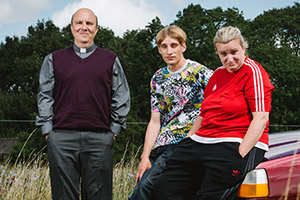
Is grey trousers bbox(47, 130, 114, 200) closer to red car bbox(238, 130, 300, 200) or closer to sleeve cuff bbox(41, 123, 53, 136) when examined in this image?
sleeve cuff bbox(41, 123, 53, 136)

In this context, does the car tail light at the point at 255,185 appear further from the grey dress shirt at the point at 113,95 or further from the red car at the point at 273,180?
the grey dress shirt at the point at 113,95

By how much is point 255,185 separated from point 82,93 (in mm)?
1548

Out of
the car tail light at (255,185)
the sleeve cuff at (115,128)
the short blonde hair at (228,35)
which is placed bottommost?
the car tail light at (255,185)

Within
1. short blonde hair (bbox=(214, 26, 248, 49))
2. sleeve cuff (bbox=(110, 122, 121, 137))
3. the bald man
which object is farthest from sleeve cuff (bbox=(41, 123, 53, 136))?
short blonde hair (bbox=(214, 26, 248, 49))

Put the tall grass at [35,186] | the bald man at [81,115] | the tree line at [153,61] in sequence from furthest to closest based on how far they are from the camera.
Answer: the tree line at [153,61], the tall grass at [35,186], the bald man at [81,115]

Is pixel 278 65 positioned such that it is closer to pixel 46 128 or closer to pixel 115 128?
pixel 115 128

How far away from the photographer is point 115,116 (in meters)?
3.32

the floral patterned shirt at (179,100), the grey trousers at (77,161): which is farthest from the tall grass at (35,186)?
the floral patterned shirt at (179,100)

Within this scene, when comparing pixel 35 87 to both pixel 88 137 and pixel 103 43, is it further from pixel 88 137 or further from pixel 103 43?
pixel 88 137

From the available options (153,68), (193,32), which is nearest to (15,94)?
(153,68)

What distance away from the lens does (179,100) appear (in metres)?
3.11

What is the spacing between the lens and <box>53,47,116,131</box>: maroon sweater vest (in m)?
3.17

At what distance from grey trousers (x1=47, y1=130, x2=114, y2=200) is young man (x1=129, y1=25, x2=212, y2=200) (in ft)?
1.11

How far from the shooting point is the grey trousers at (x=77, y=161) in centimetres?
314
